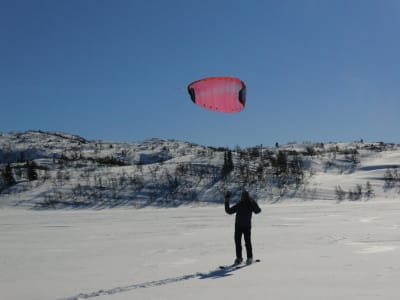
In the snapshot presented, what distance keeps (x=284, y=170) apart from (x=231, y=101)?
21.5 metres

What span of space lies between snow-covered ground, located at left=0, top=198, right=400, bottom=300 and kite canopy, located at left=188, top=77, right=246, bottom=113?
345 cm

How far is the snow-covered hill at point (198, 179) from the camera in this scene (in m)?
27.0

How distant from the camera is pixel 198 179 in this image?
29.9 metres

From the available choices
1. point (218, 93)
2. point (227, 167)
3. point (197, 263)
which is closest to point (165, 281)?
point (197, 263)

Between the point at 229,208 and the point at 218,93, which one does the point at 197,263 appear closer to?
the point at 229,208

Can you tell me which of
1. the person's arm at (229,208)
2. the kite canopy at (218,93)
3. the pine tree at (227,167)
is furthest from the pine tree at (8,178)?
the person's arm at (229,208)

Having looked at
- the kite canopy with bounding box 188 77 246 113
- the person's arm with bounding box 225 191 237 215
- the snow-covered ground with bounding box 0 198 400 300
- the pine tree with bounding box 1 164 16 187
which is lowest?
the snow-covered ground with bounding box 0 198 400 300

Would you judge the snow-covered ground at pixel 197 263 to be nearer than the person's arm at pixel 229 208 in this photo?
Yes

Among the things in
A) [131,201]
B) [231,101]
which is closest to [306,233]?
[231,101]

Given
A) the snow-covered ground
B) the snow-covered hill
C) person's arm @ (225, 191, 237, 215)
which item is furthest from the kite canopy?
the snow-covered hill

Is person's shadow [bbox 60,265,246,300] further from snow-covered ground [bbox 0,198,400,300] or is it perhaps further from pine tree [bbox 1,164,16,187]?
pine tree [bbox 1,164,16,187]

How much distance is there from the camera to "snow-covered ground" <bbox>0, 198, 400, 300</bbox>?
5785 mm

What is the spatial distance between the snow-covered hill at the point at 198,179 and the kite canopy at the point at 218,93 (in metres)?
16.5

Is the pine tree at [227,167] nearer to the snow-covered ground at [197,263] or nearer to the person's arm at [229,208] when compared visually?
the snow-covered ground at [197,263]
